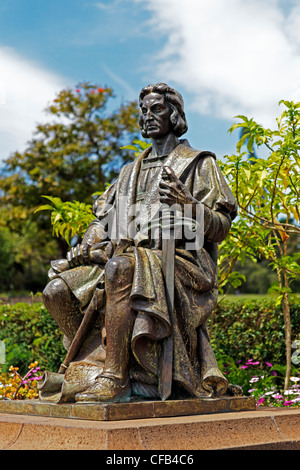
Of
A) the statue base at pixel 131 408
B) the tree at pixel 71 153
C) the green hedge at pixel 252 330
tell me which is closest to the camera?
the statue base at pixel 131 408

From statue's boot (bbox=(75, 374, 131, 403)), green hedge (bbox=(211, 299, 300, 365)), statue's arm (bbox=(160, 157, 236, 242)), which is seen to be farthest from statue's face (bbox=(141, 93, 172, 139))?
green hedge (bbox=(211, 299, 300, 365))

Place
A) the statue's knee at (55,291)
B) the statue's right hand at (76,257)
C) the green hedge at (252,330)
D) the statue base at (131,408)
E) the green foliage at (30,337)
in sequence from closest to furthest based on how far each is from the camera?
the statue base at (131,408) < the statue's knee at (55,291) < the statue's right hand at (76,257) < the green hedge at (252,330) < the green foliage at (30,337)

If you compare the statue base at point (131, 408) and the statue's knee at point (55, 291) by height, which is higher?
the statue's knee at point (55, 291)

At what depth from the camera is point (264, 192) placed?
22.9 ft

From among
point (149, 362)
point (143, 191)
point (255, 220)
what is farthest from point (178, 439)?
point (255, 220)

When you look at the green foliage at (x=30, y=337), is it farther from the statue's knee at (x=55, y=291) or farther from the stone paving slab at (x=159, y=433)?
the stone paving slab at (x=159, y=433)

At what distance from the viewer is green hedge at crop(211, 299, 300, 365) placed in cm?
781

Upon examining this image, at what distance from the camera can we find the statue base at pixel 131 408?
374cm

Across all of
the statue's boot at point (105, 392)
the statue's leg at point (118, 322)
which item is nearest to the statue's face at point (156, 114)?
the statue's leg at point (118, 322)

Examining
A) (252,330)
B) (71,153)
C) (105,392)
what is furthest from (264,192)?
(71,153)

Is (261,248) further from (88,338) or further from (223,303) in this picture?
(88,338)

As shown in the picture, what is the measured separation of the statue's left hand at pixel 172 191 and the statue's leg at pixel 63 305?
3.06 ft

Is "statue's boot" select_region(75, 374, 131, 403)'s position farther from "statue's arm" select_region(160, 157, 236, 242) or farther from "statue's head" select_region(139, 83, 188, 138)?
"statue's head" select_region(139, 83, 188, 138)

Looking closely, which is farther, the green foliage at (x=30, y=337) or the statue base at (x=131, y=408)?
the green foliage at (x=30, y=337)
